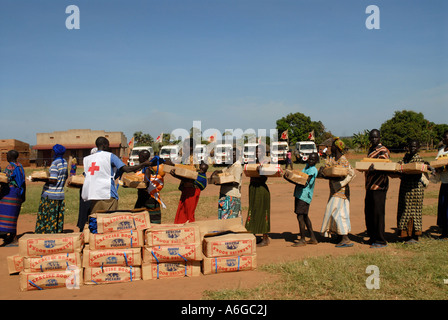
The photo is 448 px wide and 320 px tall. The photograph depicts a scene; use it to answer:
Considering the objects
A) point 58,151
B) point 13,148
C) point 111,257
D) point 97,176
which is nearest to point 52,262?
point 111,257

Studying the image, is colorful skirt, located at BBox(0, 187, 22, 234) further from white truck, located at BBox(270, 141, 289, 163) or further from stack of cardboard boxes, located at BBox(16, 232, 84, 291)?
white truck, located at BBox(270, 141, 289, 163)

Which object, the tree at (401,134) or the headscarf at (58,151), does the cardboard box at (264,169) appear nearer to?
the headscarf at (58,151)

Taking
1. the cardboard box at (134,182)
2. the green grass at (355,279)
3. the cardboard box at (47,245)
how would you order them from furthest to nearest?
the cardboard box at (134,182) < the cardboard box at (47,245) < the green grass at (355,279)

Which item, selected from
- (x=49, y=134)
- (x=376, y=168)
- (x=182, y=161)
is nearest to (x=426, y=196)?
(x=376, y=168)

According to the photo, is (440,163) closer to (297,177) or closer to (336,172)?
(336,172)

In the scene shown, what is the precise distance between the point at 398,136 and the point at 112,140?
121 ft

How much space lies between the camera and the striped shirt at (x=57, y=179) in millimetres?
7309

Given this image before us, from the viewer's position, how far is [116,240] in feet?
17.2

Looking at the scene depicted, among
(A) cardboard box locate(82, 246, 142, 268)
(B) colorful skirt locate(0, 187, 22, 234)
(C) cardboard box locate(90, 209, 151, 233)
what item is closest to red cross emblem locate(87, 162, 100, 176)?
(C) cardboard box locate(90, 209, 151, 233)

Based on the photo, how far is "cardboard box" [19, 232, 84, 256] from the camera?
5.14 m

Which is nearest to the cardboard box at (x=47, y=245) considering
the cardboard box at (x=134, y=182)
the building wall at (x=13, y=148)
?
the cardboard box at (x=134, y=182)

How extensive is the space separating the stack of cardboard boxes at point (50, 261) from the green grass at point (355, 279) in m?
1.87

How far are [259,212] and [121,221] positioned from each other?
2828 mm
